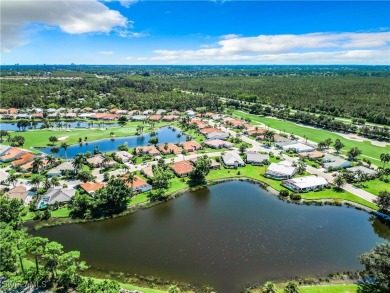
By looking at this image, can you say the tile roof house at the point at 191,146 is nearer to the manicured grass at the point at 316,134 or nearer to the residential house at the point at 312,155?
the residential house at the point at 312,155

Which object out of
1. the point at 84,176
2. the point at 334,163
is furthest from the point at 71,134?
the point at 334,163

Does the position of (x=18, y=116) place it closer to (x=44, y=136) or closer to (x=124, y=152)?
(x=44, y=136)

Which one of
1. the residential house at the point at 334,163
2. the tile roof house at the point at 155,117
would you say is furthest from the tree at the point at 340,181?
the tile roof house at the point at 155,117

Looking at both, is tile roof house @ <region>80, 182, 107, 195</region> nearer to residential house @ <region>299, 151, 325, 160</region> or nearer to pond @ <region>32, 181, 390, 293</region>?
pond @ <region>32, 181, 390, 293</region>

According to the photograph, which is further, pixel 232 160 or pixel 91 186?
pixel 232 160

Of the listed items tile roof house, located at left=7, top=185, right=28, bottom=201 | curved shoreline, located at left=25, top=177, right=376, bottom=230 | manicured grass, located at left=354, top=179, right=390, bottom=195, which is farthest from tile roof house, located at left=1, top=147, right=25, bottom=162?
manicured grass, located at left=354, top=179, right=390, bottom=195

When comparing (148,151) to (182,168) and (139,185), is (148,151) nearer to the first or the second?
(182,168)
